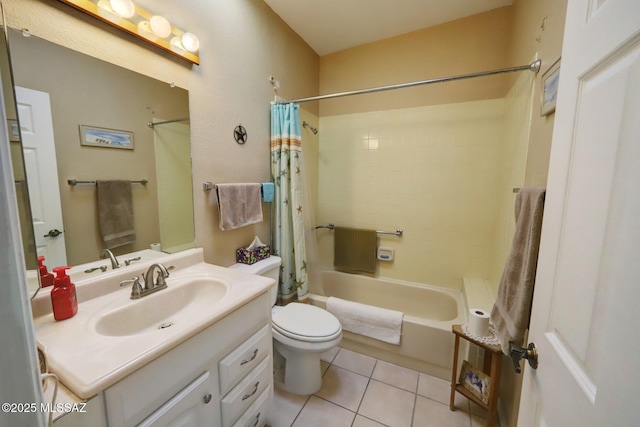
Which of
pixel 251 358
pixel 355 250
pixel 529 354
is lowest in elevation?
pixel 251 358

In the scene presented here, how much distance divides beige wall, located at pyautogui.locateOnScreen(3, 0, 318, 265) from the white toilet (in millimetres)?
523

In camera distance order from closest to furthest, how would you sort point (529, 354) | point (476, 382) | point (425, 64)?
point (529, 354) → point (476, 382) → point (425, 64)

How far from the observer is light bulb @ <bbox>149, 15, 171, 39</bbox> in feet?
3.76

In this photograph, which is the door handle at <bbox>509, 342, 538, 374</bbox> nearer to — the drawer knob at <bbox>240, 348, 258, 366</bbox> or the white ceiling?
the drawer knob at <bbox>240, 348, 258, 366</bbox>

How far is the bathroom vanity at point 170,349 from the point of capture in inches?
25.4

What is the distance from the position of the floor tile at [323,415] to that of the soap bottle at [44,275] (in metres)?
1.37

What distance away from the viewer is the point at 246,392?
1101 mm

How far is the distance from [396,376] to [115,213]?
6.57 ft

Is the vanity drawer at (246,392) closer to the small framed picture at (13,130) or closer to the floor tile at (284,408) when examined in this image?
the floor tile at (284,408)

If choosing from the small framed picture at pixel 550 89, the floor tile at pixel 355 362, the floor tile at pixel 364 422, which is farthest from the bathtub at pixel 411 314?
the small framed picture at pixel 550 89

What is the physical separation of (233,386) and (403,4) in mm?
2652

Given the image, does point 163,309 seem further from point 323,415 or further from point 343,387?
point 343,387

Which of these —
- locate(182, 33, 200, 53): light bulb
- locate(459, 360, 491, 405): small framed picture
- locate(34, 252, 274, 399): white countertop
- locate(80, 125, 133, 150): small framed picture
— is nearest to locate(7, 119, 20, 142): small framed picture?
locate(80, 125, 133, 150): small framed picture

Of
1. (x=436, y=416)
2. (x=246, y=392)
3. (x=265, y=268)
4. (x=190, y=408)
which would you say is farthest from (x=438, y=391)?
(x=190, y=408)
